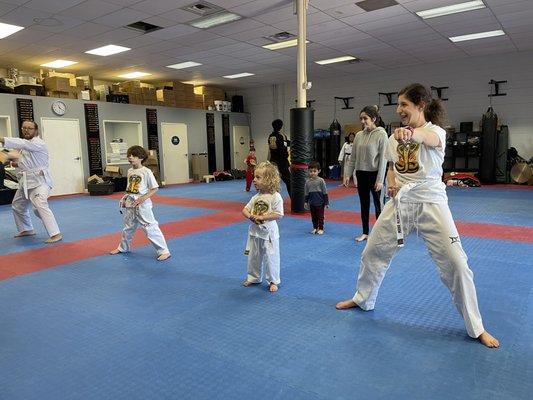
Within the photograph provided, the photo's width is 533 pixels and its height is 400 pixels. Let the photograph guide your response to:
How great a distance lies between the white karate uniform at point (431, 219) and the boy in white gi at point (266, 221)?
1.00m

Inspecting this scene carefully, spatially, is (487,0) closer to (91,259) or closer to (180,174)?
(91,259)

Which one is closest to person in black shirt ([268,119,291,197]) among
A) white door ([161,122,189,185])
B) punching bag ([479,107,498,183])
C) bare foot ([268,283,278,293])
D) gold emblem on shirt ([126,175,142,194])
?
gold emblem on shirt ([126,175,142,194])

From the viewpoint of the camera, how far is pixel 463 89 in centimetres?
1156

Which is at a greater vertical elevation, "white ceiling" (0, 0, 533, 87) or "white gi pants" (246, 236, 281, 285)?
"white ceiling" (0, 0, 533, 87)

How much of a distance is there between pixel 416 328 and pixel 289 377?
3.29 ft

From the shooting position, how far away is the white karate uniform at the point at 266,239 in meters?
3.27

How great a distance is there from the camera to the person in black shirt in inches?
275

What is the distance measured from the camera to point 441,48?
10.1 metres

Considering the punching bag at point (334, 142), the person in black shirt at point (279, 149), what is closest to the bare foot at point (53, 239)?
the person in black shirt at point (279, 149)

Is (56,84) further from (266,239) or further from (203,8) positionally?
(266,239)

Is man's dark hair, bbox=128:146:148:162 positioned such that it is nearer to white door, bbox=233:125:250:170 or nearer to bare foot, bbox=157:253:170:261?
bare foot, bbox=157:253:170:261

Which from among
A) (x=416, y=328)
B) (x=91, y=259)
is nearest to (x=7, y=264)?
(x=91, y=259)

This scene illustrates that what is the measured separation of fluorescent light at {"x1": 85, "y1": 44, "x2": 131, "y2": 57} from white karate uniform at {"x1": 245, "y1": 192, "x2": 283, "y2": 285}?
7.76 metres

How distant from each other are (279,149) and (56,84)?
7328 millimetres
